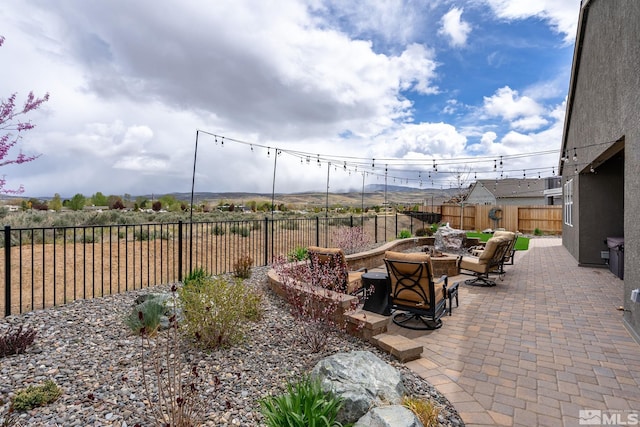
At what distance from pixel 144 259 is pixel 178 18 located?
6.65 meters

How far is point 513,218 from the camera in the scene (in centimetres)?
1988

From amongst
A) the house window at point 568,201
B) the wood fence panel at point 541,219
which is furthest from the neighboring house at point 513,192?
the house window at point 568,201

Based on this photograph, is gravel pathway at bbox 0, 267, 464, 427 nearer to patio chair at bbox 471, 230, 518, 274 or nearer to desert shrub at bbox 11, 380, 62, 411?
desert shrub at bbox 11, 380, 62, 411

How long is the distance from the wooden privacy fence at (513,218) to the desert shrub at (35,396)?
20.0 metres

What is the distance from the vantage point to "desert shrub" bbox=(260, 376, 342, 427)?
196cm

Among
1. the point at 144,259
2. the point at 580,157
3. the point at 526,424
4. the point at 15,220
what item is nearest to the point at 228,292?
the point at 526,424

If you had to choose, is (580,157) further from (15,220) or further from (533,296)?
(15,220)

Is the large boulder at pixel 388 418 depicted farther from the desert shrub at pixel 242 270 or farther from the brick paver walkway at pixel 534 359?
the desert shrub at pixel 242 270

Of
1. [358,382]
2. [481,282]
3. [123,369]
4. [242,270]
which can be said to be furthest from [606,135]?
[123,369]

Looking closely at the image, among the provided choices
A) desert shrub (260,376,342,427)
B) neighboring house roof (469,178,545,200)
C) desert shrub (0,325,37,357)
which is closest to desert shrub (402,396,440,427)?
desert shrub (260,376,342,427)

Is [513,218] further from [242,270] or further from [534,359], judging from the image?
[242,270]

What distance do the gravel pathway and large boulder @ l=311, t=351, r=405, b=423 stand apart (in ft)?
1.14

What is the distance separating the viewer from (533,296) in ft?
19.4

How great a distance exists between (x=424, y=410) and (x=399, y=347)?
1038 millimetres
